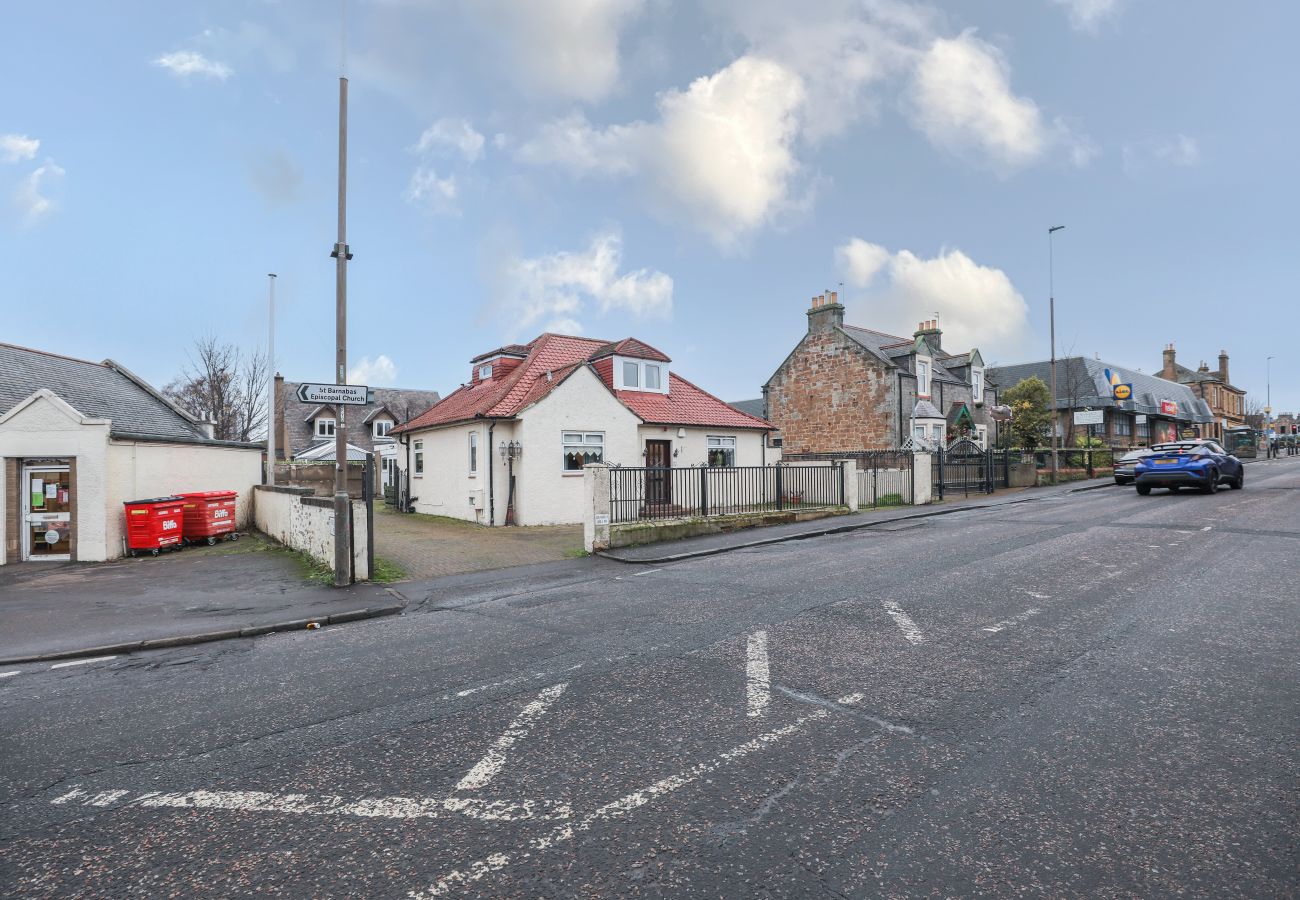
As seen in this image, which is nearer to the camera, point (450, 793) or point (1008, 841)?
point (1008, 841)

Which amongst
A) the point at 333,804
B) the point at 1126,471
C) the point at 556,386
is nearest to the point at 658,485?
the point at 556,386

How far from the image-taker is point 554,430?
20.2 metres

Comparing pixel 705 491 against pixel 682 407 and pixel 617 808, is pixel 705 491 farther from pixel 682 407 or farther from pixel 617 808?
pixel 617 808

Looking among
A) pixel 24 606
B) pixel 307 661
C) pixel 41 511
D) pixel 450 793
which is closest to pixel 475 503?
pixel 41 511

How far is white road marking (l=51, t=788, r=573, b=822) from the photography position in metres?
3.22

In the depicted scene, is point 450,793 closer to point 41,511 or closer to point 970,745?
point 970,745

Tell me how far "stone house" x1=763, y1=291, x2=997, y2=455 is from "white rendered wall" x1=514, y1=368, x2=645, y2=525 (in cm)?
1745

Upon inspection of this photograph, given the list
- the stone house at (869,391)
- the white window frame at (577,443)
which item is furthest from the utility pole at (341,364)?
the stone house at (869,391)

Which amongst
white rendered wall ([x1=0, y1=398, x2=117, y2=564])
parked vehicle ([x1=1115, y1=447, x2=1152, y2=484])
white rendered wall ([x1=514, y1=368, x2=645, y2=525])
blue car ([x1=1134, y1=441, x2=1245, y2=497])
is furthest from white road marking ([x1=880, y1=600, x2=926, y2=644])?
parked vehicle ([x1=1115, y1=447, x2=1152, y2=484])

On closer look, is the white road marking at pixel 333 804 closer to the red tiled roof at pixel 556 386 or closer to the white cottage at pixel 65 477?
the white cottage at pixel 65 477

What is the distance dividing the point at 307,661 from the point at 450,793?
3.58 meters

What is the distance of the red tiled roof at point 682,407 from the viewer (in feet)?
75.2

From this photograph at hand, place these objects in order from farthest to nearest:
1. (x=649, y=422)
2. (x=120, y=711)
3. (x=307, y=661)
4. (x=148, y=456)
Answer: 1. (x=649, y=422)
2. (x=148, y=456)
3. (x=307, y=661)
4. (x=120, y=711)

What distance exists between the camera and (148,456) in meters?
16.3
